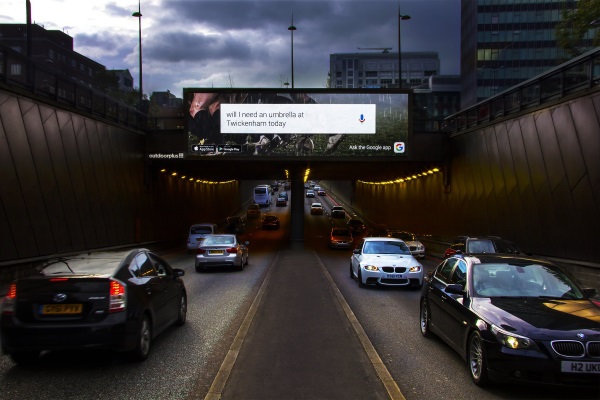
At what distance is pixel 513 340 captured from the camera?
5.18m

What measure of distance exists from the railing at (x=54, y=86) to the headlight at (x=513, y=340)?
15.7 metres

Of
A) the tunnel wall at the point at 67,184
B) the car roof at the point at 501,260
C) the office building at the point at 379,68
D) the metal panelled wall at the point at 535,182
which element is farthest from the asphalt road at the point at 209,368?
the office building at the point at 379,68

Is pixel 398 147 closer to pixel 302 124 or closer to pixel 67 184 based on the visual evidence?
pixel 302 124

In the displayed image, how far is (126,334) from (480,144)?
21903 millimetres

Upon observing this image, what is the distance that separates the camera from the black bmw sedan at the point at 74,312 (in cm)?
594

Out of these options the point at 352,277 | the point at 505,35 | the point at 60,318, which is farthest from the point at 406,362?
the point at 505,35

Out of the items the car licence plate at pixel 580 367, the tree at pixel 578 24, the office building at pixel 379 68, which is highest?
the office building at pixel 379 68

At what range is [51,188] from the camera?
17781 mm

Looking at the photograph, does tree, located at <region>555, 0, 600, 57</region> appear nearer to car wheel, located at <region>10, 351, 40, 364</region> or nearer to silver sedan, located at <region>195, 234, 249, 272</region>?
silver sedan, located at <region>195, 234, 249, 272</region>

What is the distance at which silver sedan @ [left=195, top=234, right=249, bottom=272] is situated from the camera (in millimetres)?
18938

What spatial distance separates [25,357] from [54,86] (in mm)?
15232

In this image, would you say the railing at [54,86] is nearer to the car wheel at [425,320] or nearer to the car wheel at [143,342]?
the car wheel at [143,342]

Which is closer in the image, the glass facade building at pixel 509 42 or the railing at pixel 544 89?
the railing at pixel 544 89

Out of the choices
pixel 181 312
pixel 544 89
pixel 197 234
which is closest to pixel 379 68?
pixel 197 234
